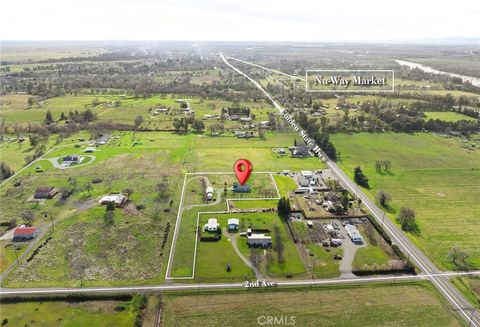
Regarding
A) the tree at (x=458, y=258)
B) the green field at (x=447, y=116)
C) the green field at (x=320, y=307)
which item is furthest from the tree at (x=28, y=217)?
the green field at (x=447, y=116)

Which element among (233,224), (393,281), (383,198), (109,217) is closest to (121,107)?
(109,217)

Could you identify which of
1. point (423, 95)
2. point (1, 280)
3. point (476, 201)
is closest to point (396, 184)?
point (476, 201)

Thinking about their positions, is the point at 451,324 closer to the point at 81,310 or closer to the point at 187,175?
the point at 81,310

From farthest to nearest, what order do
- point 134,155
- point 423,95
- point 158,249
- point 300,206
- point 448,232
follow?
point 423,95 → point 134,155 → point 300,206 → point 448,232 → point 158,249

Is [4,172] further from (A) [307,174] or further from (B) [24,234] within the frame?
(A) [307,174]

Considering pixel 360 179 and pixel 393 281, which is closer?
pixel 393 281

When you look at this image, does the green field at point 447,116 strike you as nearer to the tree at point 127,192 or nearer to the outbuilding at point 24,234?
the tree at point 127,192

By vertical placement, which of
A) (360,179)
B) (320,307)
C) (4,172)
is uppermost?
(4,172)
